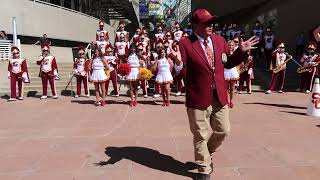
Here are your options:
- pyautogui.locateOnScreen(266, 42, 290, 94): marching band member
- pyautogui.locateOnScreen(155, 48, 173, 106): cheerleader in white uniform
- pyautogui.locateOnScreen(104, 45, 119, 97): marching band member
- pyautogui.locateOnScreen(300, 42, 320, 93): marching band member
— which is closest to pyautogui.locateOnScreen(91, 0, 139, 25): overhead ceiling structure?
pyautogui.locateOnScreen(104, 45, 119, 97): marching band member

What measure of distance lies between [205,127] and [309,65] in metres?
10.1

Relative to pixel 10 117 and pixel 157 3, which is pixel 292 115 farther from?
pixel 157 3

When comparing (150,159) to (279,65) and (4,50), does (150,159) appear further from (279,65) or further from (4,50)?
(4,50)

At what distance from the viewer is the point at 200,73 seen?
19.7ft

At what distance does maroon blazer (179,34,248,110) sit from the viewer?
19.6ft

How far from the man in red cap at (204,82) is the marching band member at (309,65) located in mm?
9640

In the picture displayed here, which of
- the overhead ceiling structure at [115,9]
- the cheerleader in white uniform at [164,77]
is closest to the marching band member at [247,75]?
the cheerleader in white uniform at [164,77]

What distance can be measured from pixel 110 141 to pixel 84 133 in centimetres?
100

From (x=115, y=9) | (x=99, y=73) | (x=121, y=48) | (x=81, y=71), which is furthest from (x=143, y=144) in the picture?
(x=115, y=9)

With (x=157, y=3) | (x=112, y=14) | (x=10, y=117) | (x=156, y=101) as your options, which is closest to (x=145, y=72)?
(x=156, y=101)

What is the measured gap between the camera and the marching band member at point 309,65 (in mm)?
15266

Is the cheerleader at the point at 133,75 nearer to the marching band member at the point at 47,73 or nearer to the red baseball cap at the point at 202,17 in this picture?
the marching band member at the point at 47,73

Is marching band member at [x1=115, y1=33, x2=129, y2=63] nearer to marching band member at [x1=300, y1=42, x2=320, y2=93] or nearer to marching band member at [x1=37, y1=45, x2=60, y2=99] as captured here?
marching band member at [x1=37, y1=45, x2=60, y2=99]

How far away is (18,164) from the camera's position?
7020 mm
